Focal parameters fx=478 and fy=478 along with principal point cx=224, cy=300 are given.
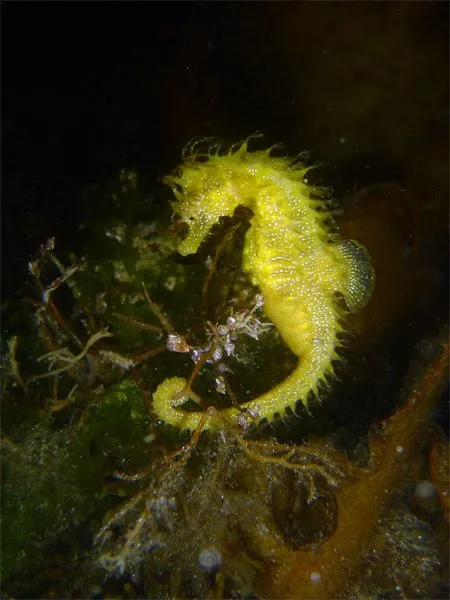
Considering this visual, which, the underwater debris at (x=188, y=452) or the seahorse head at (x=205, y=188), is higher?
the seahorse head at (x=205, y=188)

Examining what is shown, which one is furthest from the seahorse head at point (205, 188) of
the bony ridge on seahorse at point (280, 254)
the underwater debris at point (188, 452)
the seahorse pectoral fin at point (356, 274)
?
the seahorse pectoral fin at point (356, 274)

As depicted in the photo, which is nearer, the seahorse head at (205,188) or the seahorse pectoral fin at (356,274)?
the seahorse head at (205,188)

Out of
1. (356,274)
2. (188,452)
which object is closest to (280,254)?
(356,274)

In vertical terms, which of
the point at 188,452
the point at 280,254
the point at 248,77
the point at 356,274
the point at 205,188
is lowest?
the point at 188,452

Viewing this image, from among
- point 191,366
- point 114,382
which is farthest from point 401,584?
point 114,382

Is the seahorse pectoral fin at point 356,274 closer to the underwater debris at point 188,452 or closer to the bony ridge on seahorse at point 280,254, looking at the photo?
the bony ridge on seahorse at point 280,254

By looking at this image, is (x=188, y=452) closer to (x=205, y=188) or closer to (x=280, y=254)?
(x=280, y=254)
